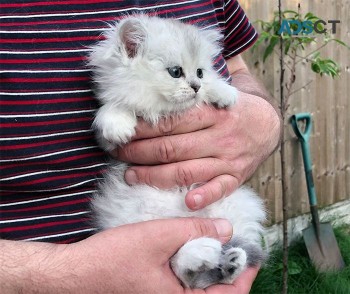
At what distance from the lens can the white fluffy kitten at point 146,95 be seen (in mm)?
1378

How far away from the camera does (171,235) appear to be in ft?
3.96

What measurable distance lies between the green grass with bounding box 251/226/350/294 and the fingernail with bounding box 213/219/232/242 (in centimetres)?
192

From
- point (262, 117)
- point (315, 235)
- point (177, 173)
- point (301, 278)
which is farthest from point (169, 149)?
point (315, 235)

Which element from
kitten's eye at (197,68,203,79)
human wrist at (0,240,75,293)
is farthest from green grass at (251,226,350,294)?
human wrist at (0,240,75,293)

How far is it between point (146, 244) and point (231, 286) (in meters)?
0.28

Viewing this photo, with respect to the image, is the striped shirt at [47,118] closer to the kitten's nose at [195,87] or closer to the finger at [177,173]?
the finger at [177,173]

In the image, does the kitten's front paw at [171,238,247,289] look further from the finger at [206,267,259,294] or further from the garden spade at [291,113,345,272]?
the garden spade at [291,113,345,272]

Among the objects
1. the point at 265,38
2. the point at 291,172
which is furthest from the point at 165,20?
the point at 291,172

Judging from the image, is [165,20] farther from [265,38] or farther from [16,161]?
[265,38]

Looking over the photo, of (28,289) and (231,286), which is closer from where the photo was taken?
(28,289)

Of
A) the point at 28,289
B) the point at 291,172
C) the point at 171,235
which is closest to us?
the point at 28,289

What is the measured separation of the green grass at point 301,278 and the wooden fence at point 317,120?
13.5 inches

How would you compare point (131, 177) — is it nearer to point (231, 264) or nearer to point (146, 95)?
point (146, 95)

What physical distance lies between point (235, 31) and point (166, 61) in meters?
0.54
